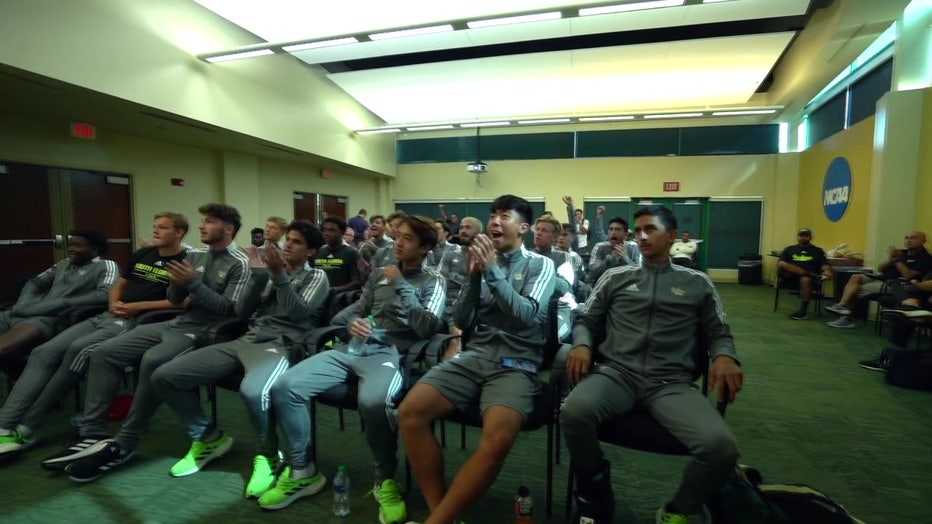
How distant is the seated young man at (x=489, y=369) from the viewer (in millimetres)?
1490

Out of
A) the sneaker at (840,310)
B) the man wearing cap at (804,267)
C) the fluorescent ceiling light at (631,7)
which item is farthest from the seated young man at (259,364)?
the man wearing cap at (804,267)

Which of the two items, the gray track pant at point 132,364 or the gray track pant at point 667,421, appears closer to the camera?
the gray track pant at point 667,421

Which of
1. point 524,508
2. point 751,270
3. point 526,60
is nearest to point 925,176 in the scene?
point 751,270

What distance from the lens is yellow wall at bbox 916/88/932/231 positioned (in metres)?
5.03

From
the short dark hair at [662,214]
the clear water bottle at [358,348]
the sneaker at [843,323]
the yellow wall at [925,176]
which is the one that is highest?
the yellow wall at [925,176]

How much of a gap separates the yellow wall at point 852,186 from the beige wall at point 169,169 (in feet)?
30.3

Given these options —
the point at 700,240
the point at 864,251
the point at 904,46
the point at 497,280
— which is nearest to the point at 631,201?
the point at 700,240

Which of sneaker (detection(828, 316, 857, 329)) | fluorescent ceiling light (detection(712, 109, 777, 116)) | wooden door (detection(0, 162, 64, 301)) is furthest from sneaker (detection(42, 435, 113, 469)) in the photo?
fluorescent ceiling light (detection(712, 109, 777, 116))

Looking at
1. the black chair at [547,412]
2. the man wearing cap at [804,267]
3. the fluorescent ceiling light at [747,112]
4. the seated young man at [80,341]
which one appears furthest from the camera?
the fluorescent ceiling light at [747,112]

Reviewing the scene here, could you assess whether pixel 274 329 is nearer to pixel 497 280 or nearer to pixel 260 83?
pixel 497 280

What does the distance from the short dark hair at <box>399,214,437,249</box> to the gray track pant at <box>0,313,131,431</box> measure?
6.03 feet

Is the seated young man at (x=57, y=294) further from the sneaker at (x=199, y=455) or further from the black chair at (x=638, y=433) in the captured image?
the black chair at (x=638, y=433)

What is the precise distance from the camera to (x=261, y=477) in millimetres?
1886

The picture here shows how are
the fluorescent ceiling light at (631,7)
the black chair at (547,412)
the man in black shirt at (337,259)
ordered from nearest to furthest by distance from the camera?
the black chair at (547,412)
the man in black shirt at (337,259)
the fluorescent ceiling light at (631,7)
